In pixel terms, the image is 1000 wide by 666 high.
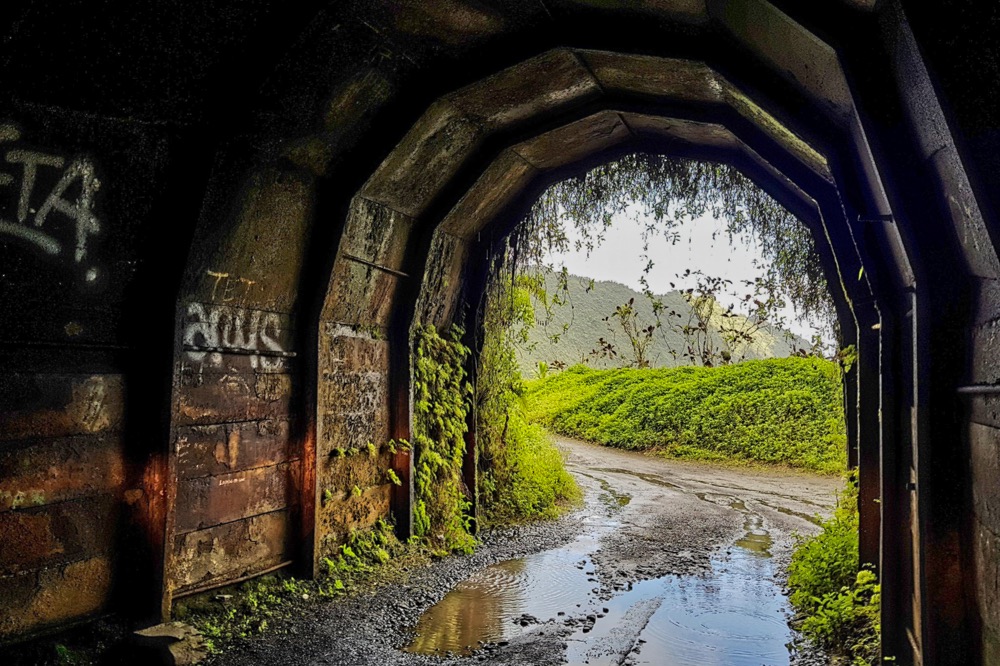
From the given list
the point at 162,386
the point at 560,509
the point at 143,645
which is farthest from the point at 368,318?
the point at 560,509

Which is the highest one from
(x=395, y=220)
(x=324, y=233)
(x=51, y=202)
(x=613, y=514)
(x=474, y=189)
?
(x=474, y=189)

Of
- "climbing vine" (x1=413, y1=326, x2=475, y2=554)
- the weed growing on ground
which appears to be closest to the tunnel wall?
the weed growing on ground

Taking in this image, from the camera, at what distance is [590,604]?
634 centimetres

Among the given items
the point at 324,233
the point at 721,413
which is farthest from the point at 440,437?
the point at 721,413

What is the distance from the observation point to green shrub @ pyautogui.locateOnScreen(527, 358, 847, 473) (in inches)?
653

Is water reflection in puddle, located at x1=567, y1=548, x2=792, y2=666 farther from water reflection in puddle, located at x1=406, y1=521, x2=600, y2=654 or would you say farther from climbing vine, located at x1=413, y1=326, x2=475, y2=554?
climbing vine, located at x1=413, y1=326, x2=475, y2=554

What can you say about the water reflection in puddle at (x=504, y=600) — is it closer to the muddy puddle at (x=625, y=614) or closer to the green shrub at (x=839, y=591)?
the muddy puddle at (x=625, y=614)

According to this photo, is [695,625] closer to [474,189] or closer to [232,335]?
[232,335]

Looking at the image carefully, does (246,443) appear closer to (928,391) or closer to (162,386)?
(162,386)

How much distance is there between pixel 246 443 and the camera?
6008 mm

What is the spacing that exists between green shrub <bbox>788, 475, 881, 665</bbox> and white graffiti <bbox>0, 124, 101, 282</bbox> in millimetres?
5954

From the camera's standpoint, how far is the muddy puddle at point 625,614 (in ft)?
17.3

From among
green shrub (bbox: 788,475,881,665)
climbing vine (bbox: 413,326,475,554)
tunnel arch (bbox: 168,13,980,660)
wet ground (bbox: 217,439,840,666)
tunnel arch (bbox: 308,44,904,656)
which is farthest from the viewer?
climbing vine (bbox: 413,326,475,554)

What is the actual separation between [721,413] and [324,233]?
14801mm
